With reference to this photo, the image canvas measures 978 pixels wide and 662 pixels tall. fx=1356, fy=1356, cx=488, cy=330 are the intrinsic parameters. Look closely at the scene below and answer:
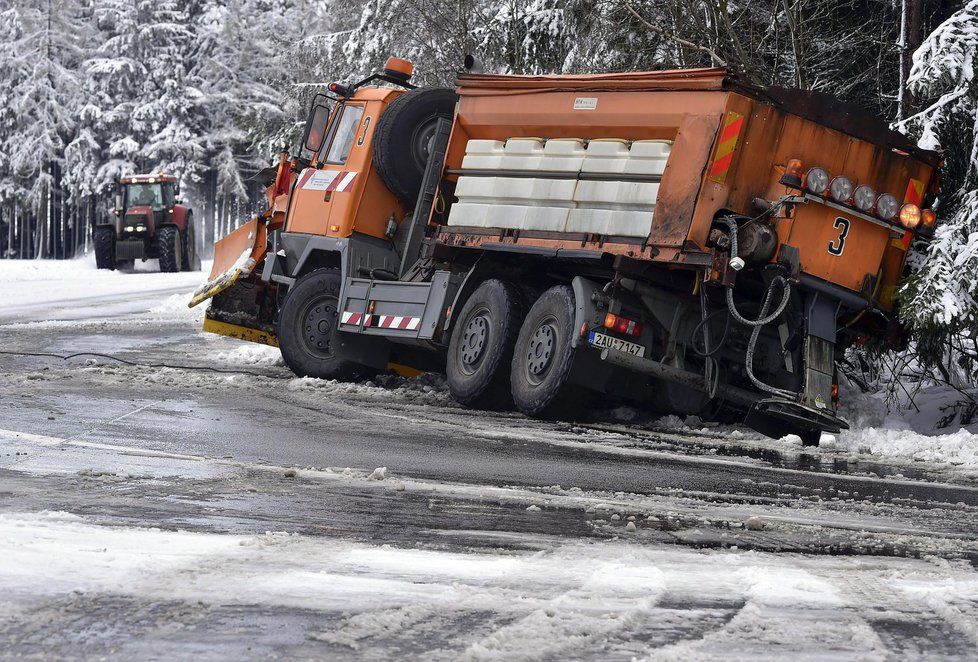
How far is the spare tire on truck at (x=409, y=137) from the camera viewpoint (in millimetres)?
12680

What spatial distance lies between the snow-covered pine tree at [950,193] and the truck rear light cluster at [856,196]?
363mm

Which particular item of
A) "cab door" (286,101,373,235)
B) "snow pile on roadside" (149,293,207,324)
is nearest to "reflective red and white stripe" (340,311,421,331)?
"cab door" (286,101,373,235)

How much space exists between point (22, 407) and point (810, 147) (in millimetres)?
5844

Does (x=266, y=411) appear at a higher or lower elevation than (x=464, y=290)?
lower

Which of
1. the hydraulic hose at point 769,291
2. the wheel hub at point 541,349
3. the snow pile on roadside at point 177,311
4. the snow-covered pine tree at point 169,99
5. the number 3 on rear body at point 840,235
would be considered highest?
the snow-covered pine tree at point 169,99

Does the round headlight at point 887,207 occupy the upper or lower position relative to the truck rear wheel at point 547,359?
upper

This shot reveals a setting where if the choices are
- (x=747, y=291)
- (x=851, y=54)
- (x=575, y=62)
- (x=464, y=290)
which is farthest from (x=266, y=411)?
(x=575, y=62)

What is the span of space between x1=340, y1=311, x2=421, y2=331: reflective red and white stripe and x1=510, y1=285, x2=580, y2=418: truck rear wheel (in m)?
1.30

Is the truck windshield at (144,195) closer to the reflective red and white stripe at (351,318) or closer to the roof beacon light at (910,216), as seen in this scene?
the reflective red and white stripe at (351,318)

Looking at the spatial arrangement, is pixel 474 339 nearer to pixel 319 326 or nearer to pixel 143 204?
pixel 319 326

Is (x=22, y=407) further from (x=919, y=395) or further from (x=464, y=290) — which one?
(x=919, y=395)

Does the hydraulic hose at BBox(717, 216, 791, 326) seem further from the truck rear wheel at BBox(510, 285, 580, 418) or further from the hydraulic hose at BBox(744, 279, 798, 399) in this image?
the truck rear wheel at BBox(510, 285, 580, 418)

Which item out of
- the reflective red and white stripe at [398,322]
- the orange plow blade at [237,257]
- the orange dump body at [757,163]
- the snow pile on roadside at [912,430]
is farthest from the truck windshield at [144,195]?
the orange dump body at [757,163]

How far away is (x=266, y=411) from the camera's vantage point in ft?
33.3
